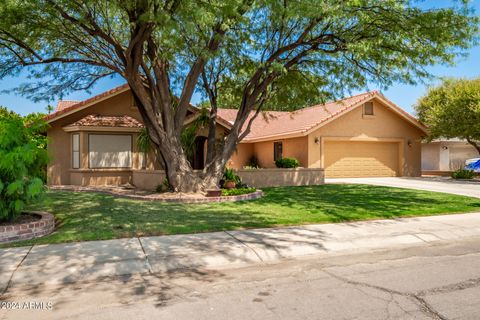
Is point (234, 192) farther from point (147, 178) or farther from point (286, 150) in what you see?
point (286, 150)

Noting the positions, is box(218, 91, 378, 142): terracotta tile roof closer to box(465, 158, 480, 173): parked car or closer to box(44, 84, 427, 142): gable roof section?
box(44, 84, 427, 142): gable roof section

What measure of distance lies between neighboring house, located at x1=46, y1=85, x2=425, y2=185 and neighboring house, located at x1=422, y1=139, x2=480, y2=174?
645 centimetres

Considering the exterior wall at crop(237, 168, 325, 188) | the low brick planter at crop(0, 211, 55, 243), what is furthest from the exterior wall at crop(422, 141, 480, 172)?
the low brick planter at crop(0, 211, 55, 243)

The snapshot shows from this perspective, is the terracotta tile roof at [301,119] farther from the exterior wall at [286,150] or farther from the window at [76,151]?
the window at [76,151]

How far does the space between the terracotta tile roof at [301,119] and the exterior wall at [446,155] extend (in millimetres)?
10922

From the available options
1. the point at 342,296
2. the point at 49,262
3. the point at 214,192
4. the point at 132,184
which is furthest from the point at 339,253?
the point at 132,184

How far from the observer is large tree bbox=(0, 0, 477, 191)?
404 inches

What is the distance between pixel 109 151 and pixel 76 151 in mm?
1575

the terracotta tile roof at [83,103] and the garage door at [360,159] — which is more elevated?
the terracotta tile roof at [83,103]

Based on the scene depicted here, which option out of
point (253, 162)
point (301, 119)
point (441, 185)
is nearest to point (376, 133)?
point (301, 119)

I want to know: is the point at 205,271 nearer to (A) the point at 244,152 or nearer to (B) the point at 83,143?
(B) the point at 83,143

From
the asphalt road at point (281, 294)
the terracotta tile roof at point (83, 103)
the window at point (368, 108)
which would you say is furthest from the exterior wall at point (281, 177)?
the asphalt road at point (281, 294)

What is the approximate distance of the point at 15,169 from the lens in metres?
7.21

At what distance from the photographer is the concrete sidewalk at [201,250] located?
5473mm
